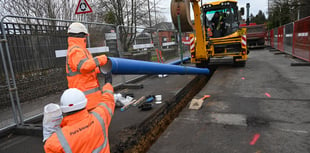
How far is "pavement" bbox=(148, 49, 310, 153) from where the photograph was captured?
115 inches

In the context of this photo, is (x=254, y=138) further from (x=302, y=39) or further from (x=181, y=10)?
(x=302, y=39)

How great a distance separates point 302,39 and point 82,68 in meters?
10.2

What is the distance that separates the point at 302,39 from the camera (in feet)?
30.2

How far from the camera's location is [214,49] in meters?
9.11

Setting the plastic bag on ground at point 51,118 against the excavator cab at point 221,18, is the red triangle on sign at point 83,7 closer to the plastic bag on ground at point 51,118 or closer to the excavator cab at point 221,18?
the plastic bag on ground at point 51,118

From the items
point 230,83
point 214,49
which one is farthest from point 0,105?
point 214,49

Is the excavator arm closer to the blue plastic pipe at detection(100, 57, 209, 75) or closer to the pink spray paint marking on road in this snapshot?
the blue plastic pipe at detection(100, 57, 209, 75)

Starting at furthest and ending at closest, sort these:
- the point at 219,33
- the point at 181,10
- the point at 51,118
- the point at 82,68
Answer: the point at 219,33, the point at 181,10, the point at 82,68, the point at 51,118

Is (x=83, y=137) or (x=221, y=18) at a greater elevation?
(x=221, y=18)

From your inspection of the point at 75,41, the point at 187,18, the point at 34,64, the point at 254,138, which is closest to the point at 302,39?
the point at 187,18

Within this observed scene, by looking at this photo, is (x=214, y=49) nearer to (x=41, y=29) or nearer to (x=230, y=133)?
(x=230, y=133)

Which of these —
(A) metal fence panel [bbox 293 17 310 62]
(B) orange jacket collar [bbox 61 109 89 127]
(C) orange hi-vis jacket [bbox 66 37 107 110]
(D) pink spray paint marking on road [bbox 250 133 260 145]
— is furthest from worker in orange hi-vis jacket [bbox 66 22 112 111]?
(A) metal fence panel [bbox 293 17 310 62]

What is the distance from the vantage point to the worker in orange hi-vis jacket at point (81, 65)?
102 inches

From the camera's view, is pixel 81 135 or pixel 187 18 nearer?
pixel 81 135
